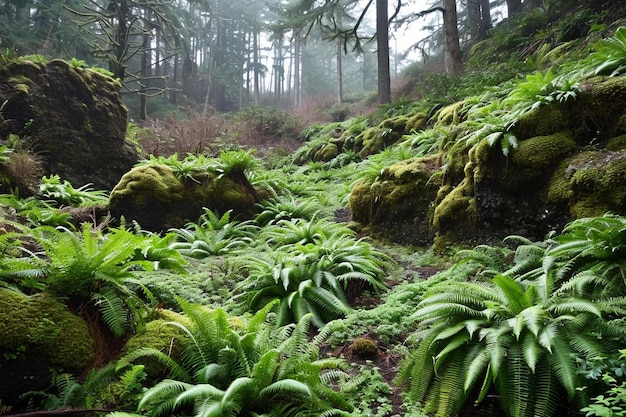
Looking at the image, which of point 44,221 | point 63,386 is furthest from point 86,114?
point 63,386

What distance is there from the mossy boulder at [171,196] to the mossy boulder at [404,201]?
307 cm

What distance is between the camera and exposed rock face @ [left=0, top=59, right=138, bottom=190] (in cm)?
956

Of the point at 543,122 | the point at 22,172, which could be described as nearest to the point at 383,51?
the point at 543,122

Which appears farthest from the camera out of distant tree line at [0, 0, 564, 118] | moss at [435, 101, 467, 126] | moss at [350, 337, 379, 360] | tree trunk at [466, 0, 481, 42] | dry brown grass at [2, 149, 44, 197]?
tree trunk at [466, 0, 481, 42]

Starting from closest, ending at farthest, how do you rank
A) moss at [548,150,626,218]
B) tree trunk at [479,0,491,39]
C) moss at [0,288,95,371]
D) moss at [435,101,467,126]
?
moss at [0,288,95,371] < moss at [548,150,626,218] < moss at [435,101,467,126] < tree trunk at [479,0,491,39]

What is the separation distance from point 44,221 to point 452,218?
6955mm

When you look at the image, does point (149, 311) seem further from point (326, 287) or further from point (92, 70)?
point (92, 70)

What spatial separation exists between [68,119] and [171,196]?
14.8 ft

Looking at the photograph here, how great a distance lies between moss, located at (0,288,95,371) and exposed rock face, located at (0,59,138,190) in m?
7.78

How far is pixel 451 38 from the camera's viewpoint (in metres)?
13.7

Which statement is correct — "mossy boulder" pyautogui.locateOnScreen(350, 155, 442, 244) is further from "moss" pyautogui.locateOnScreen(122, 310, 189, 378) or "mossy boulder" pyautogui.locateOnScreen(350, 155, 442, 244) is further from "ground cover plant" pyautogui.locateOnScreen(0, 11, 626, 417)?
"moss" pyautogui.locateOnScreen(122, 310, 189, 378)

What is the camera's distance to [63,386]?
111 inches

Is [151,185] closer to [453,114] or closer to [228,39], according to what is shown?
[453,114]

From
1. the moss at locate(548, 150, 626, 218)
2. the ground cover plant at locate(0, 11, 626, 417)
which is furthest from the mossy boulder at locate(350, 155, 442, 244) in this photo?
the moss at locate(548, 150, 626, 218)
